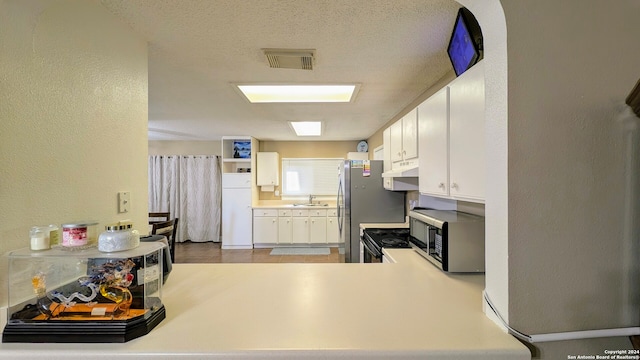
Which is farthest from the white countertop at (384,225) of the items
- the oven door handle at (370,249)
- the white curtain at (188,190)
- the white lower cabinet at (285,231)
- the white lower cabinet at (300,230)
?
the white curtain at (188,190)

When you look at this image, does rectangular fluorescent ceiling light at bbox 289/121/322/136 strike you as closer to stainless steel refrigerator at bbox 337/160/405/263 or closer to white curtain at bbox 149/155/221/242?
stainless steel refrigerator at bbox 337/160/405/263

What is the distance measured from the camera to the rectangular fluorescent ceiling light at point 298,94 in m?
2.63

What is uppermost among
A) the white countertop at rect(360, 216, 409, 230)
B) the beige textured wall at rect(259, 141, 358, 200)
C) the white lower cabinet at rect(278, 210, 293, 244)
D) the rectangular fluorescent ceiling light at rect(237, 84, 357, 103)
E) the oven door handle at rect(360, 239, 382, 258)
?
the rectangular fluorescent ceiling light at rect(237, 84, 357, 103)

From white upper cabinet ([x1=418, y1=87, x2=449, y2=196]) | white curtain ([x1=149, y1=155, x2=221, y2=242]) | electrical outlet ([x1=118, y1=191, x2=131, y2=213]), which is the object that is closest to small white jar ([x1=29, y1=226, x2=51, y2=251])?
electrical outlet ([x1=118, y1=191, x2=131, y2=213])

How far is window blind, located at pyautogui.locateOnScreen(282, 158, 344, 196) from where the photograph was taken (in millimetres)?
5488

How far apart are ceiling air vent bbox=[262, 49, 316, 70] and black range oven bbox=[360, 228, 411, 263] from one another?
153 cm

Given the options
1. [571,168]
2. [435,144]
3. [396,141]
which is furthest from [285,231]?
[571,168]

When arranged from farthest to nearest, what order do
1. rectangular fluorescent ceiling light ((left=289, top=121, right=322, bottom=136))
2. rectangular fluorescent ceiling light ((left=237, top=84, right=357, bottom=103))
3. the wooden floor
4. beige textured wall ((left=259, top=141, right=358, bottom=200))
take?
1. beige textured wall ((left=259, top=141, right=358, bottom=200))
2. the wooden floor
3. rectangular fluorescent ceiling light ((left=289, top=121, right=322, bottom=136))
4. rectangular fluorescent ceiling light ((left=237, top=84, right=357, bottom=103))

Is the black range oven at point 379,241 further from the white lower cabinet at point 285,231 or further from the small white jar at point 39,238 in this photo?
the white lower cabinet at point 285,231

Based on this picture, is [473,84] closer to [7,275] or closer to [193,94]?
[7,275]

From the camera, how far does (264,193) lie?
18.0 feet

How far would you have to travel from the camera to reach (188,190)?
5.29 meters

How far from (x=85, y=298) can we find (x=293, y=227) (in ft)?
13.8

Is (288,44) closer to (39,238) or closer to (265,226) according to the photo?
(39,238)
